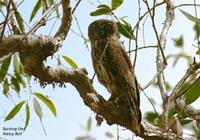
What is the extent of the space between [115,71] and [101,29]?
1.33 feet

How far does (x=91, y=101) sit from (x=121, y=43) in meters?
0.51

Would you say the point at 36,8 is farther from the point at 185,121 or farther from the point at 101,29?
the point at 185,121

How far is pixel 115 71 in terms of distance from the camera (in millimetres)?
2055

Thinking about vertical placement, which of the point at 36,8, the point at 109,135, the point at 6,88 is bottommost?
the point at 109,135

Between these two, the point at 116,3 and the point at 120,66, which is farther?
the point at 116,3

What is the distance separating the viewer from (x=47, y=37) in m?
1.67

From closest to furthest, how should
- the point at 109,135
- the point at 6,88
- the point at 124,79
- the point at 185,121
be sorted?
the point at 124,79
the point at 109,135
the point at 185,121
the point at 6,88

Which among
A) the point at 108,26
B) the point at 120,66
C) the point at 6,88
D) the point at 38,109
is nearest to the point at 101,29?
the point at 108,26

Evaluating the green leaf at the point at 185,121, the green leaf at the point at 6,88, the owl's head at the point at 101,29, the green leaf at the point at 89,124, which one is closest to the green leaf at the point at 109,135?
the green leaf at the point at 89,124

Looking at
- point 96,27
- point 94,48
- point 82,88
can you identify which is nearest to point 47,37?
point 82,88

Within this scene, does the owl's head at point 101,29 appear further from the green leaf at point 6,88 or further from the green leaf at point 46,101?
the green leaf at point 6,88

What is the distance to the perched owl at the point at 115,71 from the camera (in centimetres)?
195

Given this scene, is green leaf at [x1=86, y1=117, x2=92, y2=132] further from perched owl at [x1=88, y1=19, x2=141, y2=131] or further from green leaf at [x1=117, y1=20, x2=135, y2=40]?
green leaf at [x1=117, y1=20, x2=135, y2=40]

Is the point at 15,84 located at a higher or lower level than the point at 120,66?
higher
